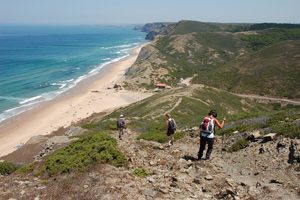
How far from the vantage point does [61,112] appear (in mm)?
41031

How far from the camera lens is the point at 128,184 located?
23.3 ft

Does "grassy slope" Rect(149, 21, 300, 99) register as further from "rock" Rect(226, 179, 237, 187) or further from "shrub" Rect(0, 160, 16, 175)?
"shrub" Rect(0, 160, 16, 175)

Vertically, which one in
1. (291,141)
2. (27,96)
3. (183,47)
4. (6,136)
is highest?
(183,47)

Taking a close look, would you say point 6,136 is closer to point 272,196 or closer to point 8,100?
point 8,100

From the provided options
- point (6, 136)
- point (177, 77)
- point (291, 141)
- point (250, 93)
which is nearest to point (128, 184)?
point (291, 141)

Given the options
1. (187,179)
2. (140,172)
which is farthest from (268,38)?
(140,172)

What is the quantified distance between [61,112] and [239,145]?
3860cm

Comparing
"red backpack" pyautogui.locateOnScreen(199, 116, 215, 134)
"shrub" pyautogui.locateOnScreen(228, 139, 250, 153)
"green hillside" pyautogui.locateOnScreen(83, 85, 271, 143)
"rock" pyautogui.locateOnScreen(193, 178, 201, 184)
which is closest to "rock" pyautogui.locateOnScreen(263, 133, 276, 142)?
"shrub" pyautogui.locateOnScreen(228, 139, 250, 153)

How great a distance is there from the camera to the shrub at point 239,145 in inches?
360

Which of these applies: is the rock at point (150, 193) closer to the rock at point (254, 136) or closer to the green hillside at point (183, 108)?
the rock at point (254, 136)

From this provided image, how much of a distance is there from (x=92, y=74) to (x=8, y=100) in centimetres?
2907

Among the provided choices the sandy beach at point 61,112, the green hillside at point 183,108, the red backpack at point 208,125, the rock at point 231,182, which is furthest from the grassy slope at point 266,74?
the rock at point 231,182

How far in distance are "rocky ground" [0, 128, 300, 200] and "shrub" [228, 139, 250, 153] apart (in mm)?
274

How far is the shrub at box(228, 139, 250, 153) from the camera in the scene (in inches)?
360
